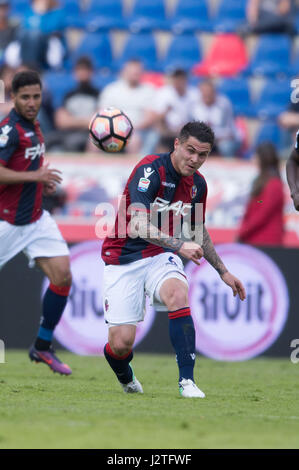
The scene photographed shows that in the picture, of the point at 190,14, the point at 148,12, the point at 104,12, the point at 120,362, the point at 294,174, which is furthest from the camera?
the point at 104,12

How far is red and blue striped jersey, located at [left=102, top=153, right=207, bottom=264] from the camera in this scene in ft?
22.6

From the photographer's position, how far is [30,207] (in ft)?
28.3

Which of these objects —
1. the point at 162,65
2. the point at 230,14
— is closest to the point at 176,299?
the point at 162,65

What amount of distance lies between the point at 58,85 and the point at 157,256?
29.0 feet

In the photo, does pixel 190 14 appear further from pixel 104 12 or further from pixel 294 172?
pixel 294 172

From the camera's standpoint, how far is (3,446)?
479cm

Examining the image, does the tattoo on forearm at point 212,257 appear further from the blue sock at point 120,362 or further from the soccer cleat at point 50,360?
the soccer cleat at point 50,360

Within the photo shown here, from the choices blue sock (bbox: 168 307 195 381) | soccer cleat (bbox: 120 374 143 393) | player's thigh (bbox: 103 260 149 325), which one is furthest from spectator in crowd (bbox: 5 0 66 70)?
blue sock (bbox: 168 307 195 381)

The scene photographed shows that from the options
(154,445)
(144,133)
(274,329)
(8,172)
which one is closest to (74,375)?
(8,172)

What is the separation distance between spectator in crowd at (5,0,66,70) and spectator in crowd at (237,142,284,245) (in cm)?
500

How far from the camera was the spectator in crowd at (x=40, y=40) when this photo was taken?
1532 centimetres

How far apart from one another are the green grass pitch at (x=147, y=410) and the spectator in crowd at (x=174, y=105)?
16.9 ft

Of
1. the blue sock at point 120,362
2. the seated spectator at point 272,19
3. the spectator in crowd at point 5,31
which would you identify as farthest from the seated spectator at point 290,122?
the blue sock at point 120,362
